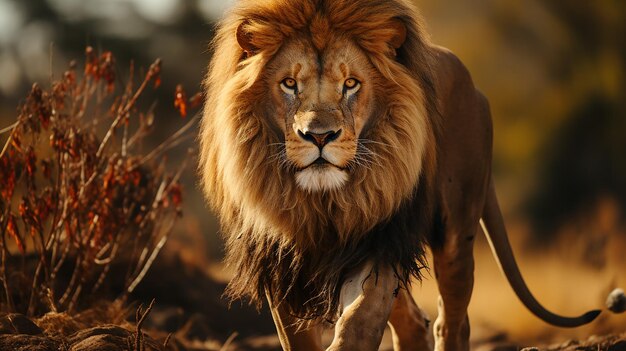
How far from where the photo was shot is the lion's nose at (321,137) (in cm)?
405

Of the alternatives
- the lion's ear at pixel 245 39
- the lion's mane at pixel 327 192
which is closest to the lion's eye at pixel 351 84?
the lion's mane at pixel 327 192

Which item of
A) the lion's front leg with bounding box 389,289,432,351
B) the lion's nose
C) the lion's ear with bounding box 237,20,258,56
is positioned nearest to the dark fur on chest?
the lion's nose

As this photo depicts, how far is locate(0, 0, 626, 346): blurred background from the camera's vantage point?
11.8 metres

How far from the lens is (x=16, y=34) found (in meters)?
16.2

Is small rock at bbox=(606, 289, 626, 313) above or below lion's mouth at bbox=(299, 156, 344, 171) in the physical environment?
below

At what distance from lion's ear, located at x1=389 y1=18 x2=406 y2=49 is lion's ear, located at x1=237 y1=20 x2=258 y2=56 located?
0.51m

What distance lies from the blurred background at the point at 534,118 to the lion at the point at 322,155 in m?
6.15

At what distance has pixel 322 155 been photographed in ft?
13.4

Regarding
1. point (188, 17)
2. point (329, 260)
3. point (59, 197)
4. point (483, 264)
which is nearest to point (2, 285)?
point (59, 197)

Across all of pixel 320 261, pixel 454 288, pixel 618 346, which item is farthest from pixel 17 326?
pixel 618 346

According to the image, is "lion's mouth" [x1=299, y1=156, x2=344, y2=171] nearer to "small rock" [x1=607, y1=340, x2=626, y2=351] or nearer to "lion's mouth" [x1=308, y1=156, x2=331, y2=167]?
"lion's mouth" [x1=308, y1=156, x2=331, y2=167]

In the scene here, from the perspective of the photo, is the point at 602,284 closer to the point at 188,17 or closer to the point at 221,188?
the point at 221,188

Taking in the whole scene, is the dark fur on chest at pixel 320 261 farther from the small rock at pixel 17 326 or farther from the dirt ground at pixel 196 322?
the dirt ground at pixel 196 322

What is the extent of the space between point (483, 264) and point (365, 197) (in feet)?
29.8
